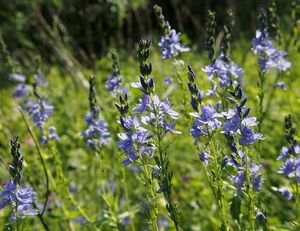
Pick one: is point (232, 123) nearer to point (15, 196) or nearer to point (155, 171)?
point (155, 171)

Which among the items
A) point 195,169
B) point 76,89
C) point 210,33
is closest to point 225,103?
point 210,33

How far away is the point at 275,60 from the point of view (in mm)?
3068

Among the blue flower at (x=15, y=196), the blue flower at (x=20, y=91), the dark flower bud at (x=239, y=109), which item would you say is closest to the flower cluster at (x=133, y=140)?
the dark flower bud at (x=239, y=109)

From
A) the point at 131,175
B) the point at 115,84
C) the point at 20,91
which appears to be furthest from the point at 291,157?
the point at 20,91

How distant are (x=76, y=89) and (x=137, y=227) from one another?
14.6 feet

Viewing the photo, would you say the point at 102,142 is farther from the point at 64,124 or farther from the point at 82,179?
the point at 64,124

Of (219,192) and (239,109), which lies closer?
(239,109)

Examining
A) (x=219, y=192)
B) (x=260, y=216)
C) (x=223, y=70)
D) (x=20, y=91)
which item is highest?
(x=20, y=91)

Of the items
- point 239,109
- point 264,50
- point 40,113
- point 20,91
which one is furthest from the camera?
point 20,91

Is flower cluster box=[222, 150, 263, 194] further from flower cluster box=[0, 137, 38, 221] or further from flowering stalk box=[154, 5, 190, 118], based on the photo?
flower cluster box=[0, 137, 38, 221]

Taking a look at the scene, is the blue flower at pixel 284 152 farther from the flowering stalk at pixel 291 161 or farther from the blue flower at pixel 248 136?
the blue flower at pixel 248 136

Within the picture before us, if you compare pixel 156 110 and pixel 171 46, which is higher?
pixel 171 46

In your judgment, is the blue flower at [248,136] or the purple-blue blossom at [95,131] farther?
the purple-blue blossom at [95,131]

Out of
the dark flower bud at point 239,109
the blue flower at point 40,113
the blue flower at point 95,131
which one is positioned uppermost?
the blue flower at point 40,113
